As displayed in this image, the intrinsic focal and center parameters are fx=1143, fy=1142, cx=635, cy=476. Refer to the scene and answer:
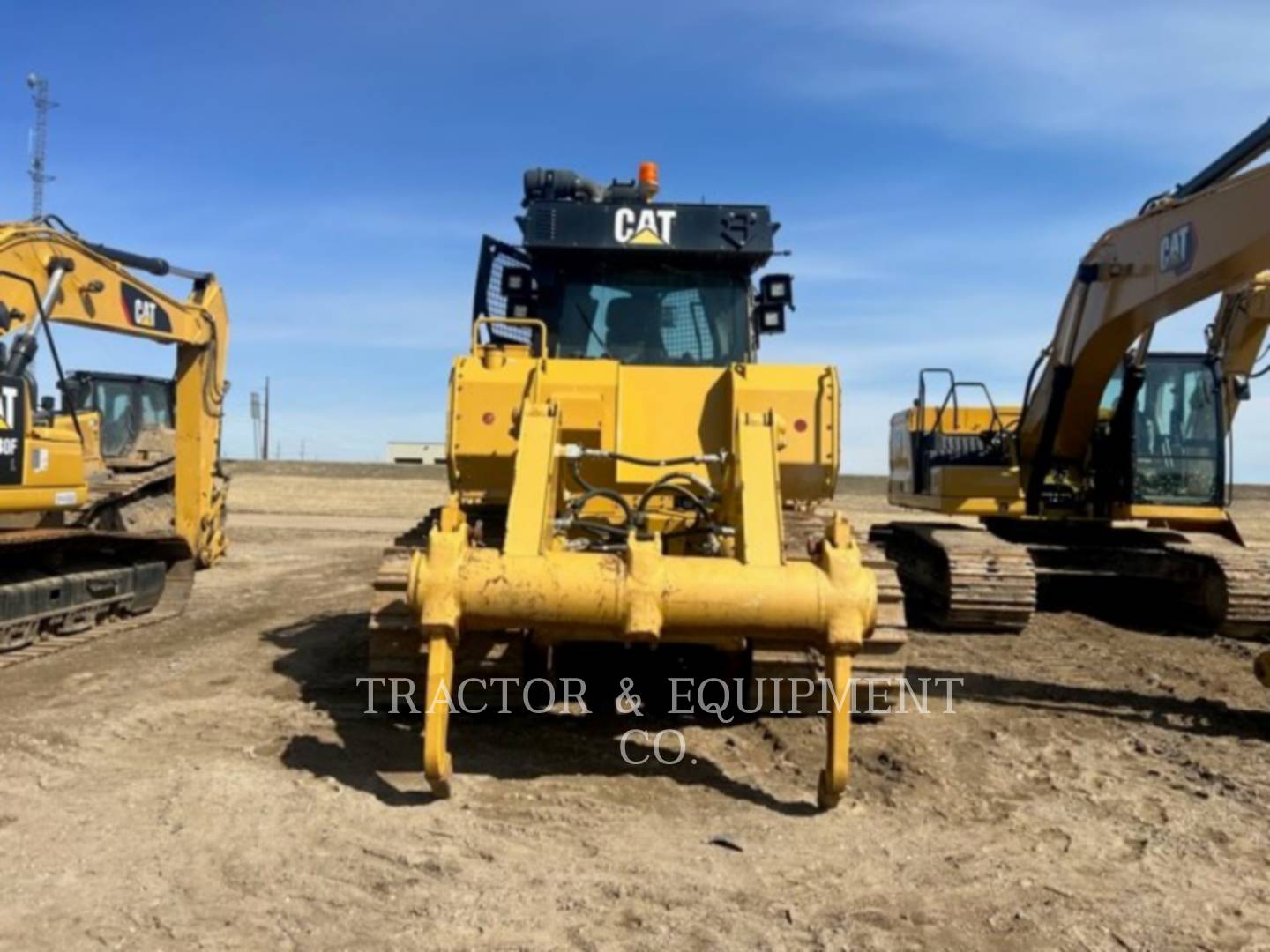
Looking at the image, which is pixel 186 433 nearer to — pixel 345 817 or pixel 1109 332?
pixel 345 817

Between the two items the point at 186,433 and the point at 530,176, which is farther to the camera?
the point at 186,433

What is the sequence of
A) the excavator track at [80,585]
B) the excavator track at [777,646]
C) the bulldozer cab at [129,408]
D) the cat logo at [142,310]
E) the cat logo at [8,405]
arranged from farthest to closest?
the bulldozer cab at [129,408]
the cat logo at [142,310]
the excavator track at [80,585]
the cat logo at [8,405]
the excavator track at [777,646]

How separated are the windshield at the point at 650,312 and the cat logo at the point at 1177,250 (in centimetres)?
325

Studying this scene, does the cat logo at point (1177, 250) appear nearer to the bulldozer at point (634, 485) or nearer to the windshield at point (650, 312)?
the bulldozer at point (634, 485)

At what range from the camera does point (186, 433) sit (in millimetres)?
10922

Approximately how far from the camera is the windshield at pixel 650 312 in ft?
25.0

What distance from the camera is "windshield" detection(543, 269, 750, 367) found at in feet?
25.0

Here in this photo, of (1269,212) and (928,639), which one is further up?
(1269,212)

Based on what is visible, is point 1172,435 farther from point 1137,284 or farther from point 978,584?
point 978,584

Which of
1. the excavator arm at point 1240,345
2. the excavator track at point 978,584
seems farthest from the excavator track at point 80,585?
the excavator arm at point 1240,345

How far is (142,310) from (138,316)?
3.0 inches

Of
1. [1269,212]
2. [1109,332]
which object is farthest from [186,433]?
[1269,212]

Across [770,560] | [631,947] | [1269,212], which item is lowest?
[631,947]

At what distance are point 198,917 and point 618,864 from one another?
143 centimetres
